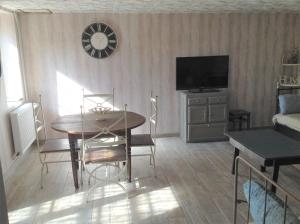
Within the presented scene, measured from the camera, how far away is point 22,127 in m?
4.05

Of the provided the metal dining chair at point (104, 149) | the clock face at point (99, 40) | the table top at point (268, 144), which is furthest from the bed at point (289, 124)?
the clock face at point (99, 40)

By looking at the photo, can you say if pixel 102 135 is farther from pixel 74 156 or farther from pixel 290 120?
pixel 290 120

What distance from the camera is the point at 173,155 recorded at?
448 centimetres

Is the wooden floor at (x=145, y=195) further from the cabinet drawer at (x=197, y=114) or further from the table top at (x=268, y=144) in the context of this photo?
the cabinet drawer at (x=197, y=114)

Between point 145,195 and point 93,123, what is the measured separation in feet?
3.38

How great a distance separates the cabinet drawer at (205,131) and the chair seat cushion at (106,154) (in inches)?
74.1

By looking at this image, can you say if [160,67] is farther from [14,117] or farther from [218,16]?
[14,117]

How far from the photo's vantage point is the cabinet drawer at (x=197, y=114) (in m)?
4.91

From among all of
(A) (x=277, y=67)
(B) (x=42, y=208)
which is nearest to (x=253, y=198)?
(B) (x=42, y=208)

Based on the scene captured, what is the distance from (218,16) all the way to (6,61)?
3598mm

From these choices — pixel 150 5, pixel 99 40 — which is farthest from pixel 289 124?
pixel 99 40

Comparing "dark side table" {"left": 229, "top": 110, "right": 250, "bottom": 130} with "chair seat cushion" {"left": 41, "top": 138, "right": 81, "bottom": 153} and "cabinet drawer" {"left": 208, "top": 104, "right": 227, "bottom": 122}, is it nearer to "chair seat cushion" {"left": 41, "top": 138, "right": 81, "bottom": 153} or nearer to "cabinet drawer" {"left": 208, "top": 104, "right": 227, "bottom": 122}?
"cabinet drawer" {"left": 208, "top": 104, "right": 227, "bottom": 122}

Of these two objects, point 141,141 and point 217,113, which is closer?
point 141,141

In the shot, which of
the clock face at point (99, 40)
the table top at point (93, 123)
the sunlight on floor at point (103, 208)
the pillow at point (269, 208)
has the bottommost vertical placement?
the sunlight on floor at point (103, 208)
